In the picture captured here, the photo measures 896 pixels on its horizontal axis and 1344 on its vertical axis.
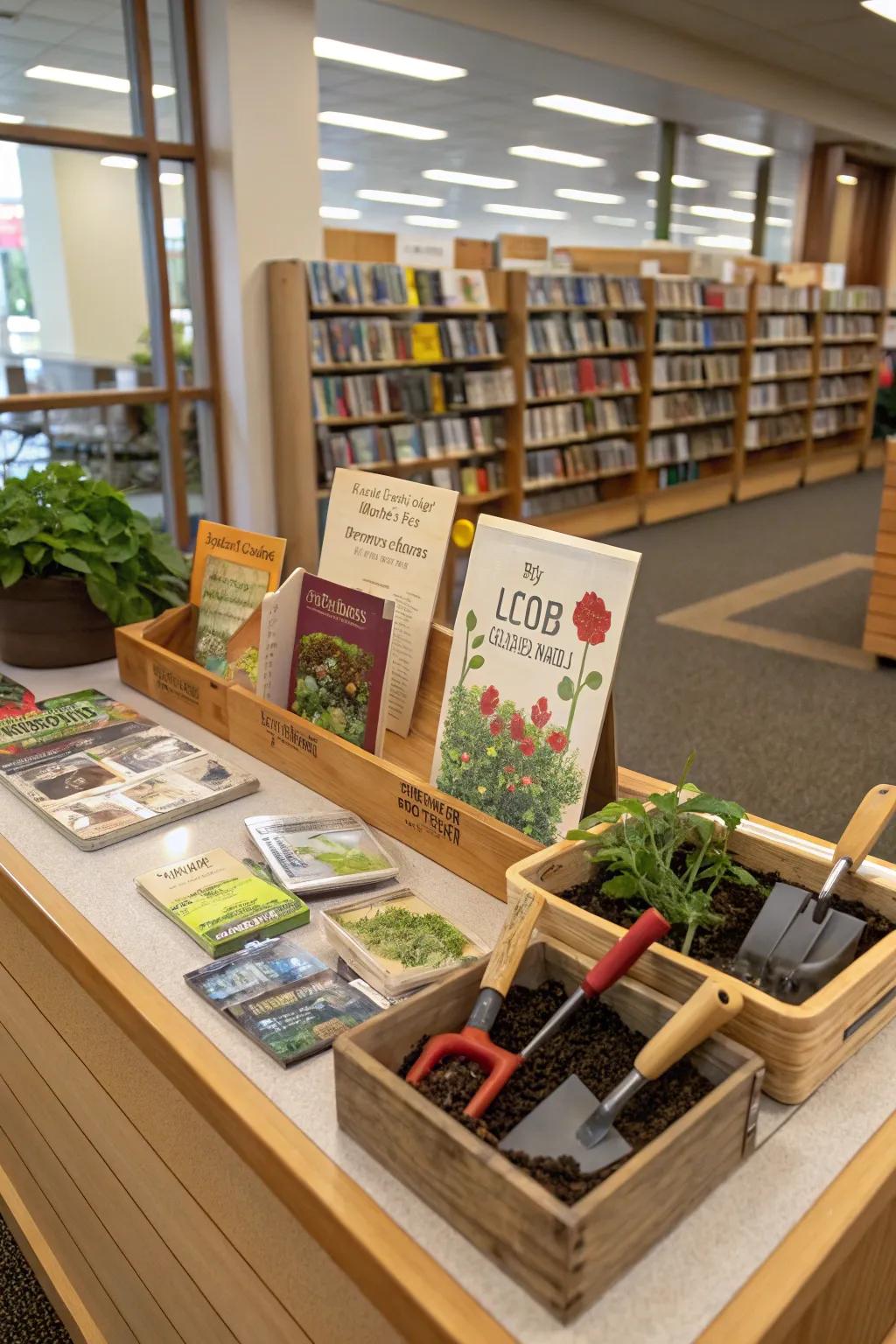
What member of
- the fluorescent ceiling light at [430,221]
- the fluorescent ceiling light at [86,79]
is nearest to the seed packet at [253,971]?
the fluorescent ceiling light at [86,79]

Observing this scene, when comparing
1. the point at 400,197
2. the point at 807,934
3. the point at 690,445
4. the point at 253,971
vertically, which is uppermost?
the point at 400,197

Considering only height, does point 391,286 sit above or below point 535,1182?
above

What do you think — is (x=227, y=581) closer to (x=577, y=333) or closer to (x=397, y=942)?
(x=397, y=942)

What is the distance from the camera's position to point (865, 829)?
3.07ft

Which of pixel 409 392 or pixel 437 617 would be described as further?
pixel 409 392

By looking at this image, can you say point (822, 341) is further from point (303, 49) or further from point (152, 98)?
point (152, 98)

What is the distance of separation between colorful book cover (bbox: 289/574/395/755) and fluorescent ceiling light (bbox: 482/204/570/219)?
15.3 meters

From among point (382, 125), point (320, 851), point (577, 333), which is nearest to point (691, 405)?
point (577, 333)

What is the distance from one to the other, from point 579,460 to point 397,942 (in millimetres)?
6826

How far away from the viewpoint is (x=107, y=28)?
16.0ft

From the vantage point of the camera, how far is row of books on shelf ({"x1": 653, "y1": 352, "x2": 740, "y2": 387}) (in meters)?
8.06

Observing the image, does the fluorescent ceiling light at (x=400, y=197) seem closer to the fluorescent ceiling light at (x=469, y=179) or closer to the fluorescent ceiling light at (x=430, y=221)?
the fluorescent ceiling light at (x=469, y=179)

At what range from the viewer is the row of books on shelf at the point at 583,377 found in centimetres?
700

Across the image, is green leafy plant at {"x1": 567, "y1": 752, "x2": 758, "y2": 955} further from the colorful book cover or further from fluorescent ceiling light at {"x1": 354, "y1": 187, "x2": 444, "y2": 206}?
fluorescent ceiling light at {"x1": 354, "y1": 187, "x2": 444, "y2": 206}
